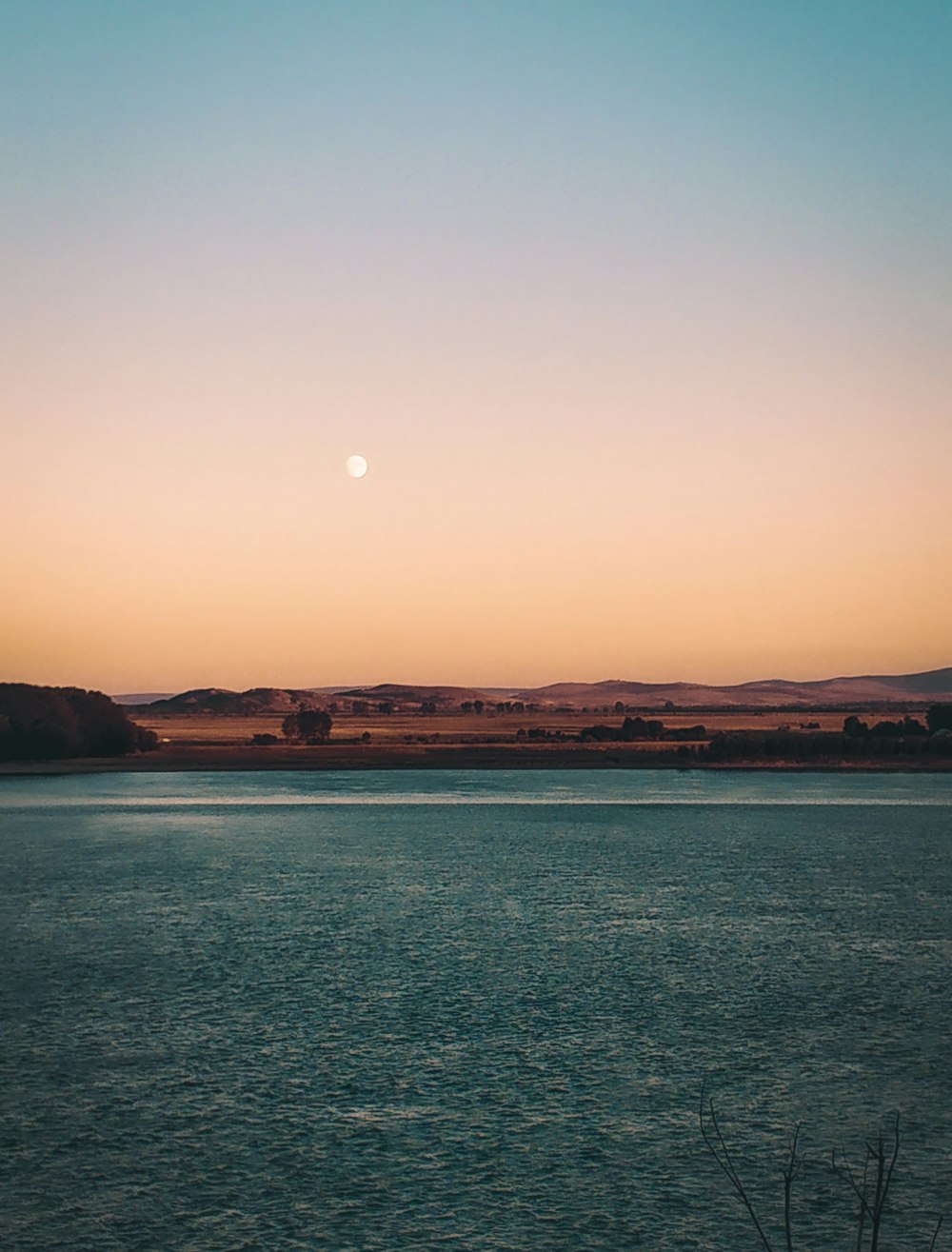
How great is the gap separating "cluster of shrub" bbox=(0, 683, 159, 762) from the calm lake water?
81971 mm

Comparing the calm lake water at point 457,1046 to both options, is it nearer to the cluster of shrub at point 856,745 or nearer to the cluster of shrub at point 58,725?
the cluster of shrub at point 58,725

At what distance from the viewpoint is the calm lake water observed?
16.7 m

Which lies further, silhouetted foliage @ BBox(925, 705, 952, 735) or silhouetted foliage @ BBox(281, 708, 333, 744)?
silhouetted foliage @ BBox(281, 708, 333, 744)

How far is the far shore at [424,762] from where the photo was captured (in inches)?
5098

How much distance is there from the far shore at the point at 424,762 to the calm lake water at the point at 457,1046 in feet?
258

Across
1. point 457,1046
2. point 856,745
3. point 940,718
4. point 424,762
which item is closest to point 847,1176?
point 457,1046

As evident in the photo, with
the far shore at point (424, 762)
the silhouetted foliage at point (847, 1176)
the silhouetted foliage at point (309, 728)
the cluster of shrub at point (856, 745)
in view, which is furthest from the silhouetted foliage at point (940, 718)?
the silhouetted foliage at point (847, 1176)

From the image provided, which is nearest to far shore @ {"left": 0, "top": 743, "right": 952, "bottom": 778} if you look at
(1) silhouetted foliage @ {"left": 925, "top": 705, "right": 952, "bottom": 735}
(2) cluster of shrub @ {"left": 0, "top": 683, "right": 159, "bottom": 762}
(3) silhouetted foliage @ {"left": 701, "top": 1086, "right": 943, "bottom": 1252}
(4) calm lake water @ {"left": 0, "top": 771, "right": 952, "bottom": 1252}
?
(2) cluster of shrub @ {"left": 0, "top": 683, "right": 159, "bottom": 762}

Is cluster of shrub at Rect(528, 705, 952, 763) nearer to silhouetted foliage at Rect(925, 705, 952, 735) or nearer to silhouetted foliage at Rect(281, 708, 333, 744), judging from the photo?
silhouetted foliage at Rect(925, 705, 952, 735)

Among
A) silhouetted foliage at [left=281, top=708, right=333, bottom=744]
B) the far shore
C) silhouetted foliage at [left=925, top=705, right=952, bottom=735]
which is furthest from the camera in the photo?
silhouetted foliage at [left=281, top=708, right=333, bottom=744]

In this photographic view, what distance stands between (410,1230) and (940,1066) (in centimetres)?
1095

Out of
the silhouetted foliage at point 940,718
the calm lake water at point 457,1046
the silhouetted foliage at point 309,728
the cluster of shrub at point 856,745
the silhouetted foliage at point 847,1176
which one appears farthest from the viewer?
the silhouetted foliage at point 309,728

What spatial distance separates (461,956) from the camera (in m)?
32.6

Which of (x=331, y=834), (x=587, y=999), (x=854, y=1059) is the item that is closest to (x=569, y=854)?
(x=331, y=834)
